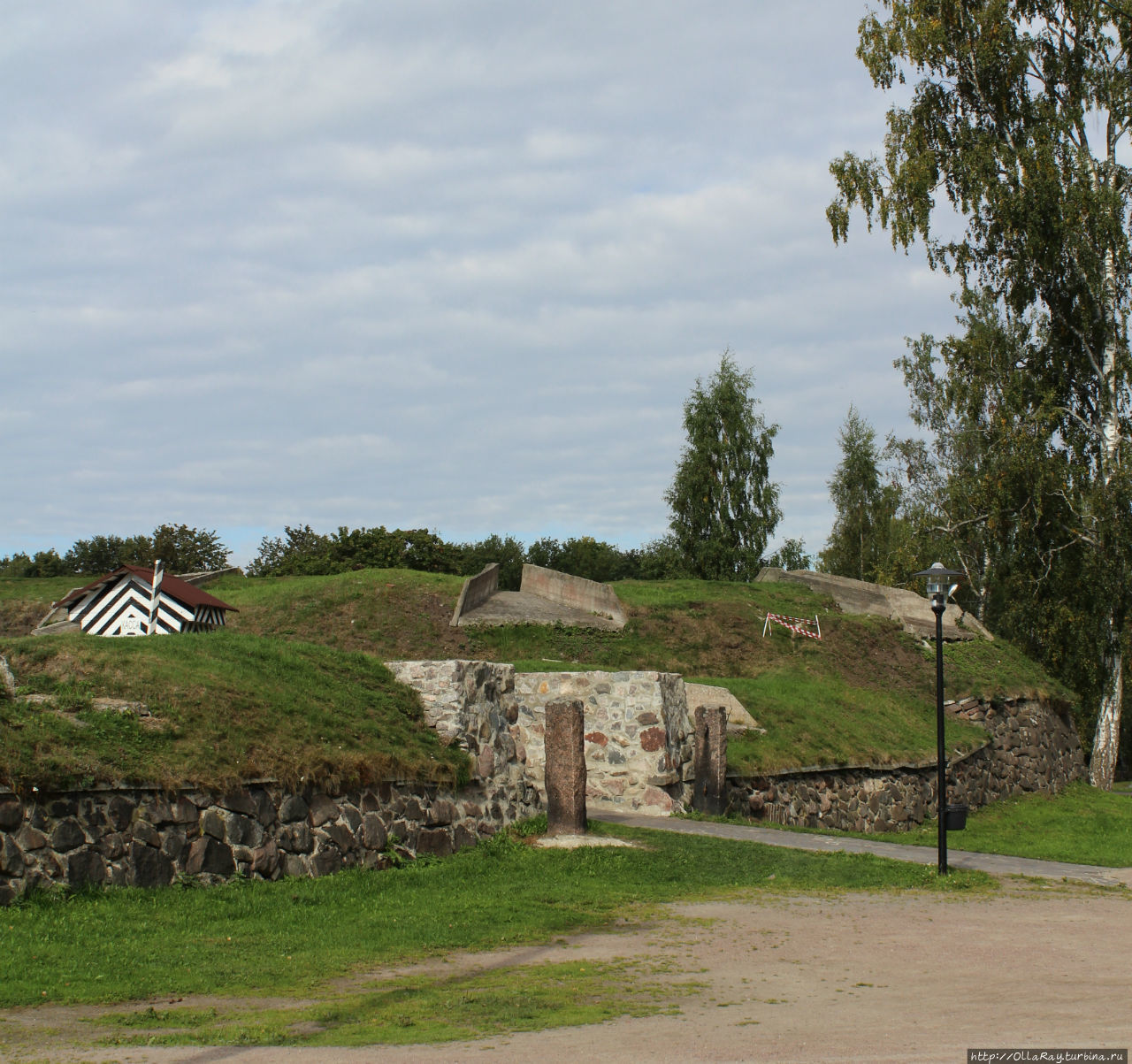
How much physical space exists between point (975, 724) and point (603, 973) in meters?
24.8

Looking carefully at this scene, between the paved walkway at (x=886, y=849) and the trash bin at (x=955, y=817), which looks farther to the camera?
the paved walkway at (x=886, y=849)

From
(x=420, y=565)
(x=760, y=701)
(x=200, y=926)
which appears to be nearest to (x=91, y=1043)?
(x=200, y=926)

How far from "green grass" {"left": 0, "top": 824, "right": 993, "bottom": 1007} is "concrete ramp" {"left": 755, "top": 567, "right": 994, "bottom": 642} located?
22.2m

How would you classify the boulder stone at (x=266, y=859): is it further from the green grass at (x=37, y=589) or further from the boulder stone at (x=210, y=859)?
the green grass at (x=37, y=589)

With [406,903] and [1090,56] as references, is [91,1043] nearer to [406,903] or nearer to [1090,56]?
[406,903]

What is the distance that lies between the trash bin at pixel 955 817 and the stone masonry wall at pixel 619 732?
16.4ft

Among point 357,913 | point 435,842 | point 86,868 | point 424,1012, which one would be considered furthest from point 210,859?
point 424,1012

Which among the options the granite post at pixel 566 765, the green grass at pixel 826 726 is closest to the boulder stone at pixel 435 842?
the granite post at pixel 566 765

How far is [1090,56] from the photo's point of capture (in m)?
28.3

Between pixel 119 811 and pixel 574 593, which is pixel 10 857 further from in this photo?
pixel 574 593

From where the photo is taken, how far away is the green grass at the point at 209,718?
1005 cm

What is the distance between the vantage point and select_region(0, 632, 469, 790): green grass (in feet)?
33.0

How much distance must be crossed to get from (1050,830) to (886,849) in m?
10.3

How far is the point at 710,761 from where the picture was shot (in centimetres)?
1891
